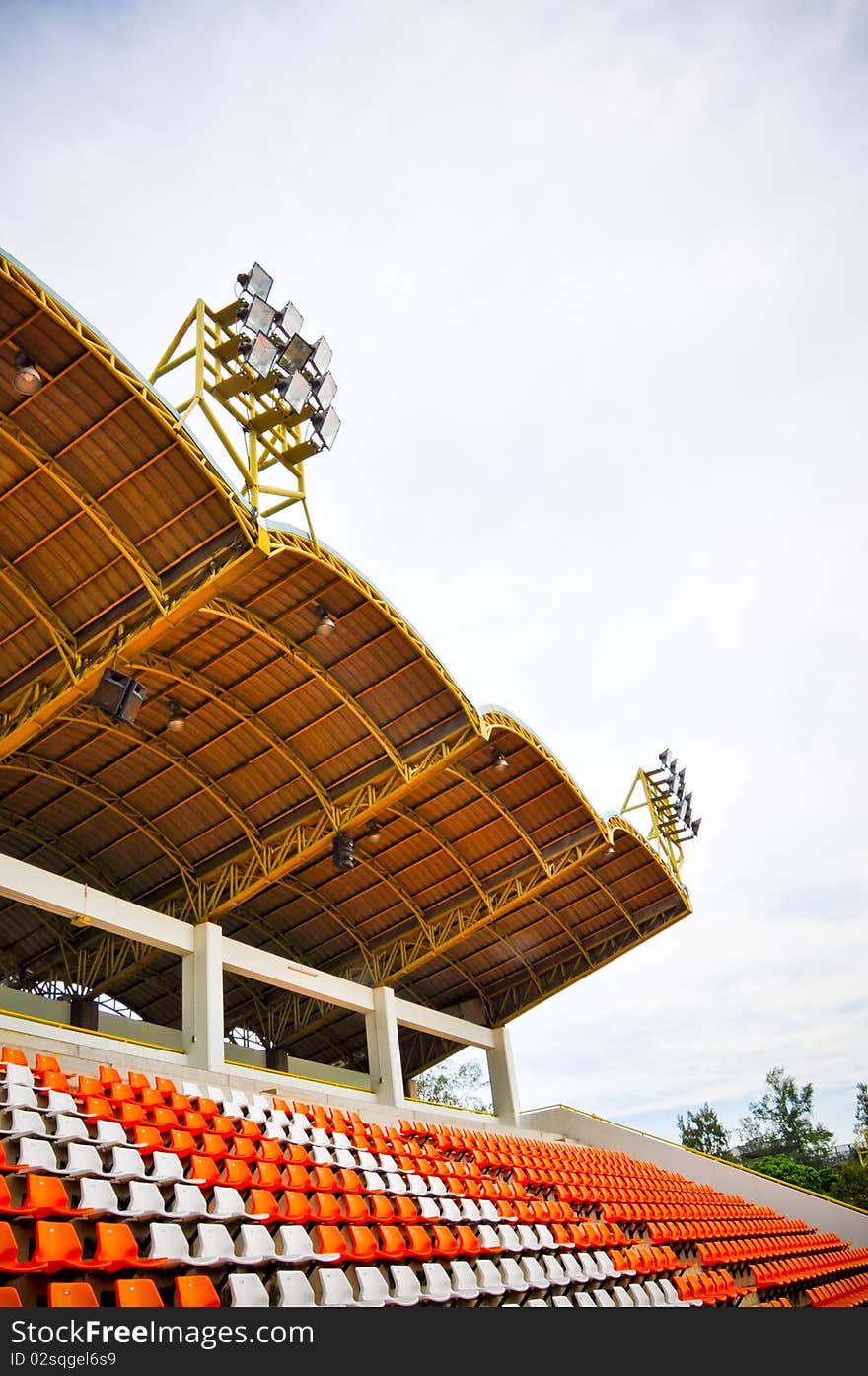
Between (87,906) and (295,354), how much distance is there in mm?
13207

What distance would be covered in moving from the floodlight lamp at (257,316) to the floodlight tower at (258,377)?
17mm

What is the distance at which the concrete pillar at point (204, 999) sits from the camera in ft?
78.9

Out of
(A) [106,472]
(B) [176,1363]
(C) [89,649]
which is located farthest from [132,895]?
(B) [176,1363]

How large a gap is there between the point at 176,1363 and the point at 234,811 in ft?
68.4

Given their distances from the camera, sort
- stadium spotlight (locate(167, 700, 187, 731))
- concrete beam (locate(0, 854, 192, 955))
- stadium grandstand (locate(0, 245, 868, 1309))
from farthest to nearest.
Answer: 1. stadium spotlight (locate(167, 700, 187, 731))
2. concrete beam (locate(0, 854, 192, 955))
3. stadium grandstand (locate(0, 245, 868, 1309))

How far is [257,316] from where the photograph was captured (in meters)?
17.4

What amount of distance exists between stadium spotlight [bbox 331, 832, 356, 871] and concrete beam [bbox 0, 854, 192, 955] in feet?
15.0

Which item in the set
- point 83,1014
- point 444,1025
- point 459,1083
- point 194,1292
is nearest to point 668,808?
point 444,1025

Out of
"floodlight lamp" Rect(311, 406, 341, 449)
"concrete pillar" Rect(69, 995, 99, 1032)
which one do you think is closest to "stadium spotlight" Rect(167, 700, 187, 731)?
"floodlight lamp" Rect(311, 406, 341, 449)

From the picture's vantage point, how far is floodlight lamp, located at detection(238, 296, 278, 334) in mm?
17219

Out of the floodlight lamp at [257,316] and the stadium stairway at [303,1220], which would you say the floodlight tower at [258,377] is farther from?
the stadium stairway at [303,1220]

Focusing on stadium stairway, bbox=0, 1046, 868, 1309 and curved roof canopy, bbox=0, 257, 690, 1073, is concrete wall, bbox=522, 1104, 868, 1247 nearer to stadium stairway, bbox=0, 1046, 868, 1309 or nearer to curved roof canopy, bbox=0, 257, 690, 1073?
curved roof canopy, bbox=0, 257, 690, 1073

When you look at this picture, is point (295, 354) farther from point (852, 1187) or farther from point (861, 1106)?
point (861, 1106)

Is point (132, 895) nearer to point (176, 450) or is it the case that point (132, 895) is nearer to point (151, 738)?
point (151, 738)
